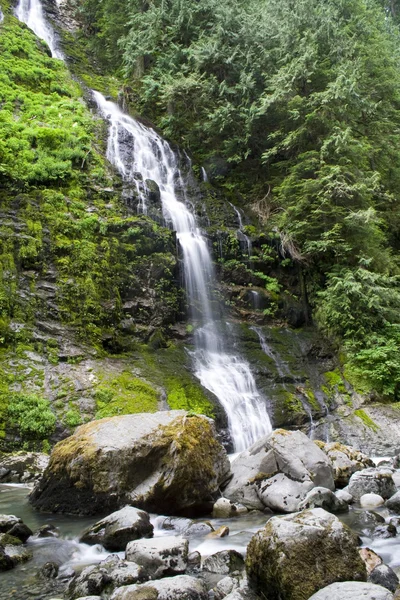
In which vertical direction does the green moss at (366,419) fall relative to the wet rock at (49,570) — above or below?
below

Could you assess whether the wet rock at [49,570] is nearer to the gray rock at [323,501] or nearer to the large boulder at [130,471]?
the large boulder at [130,471]

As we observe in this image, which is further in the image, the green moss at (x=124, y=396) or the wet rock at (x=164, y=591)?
the green moss at (x=124, y=396)

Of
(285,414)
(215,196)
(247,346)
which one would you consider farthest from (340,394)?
(215,196)

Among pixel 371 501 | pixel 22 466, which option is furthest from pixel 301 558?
pixel 22 466

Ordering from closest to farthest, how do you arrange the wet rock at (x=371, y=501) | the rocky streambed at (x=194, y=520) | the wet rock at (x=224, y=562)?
the rocky streambed at (x=194, y=520) < the wet rock at (x=224, y=562) < the wet rock at (x=371, y=501)

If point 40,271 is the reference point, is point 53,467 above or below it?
below

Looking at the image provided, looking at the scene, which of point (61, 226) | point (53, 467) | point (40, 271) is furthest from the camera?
point (61, 226)

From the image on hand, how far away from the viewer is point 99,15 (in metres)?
32.0

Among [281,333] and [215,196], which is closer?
[281,333]

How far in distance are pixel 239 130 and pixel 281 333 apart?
32.6ft

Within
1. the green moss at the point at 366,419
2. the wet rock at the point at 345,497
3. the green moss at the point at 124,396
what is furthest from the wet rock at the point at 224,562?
the green moss at the point at 366,419

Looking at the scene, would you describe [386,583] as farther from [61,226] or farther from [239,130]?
[239,130]

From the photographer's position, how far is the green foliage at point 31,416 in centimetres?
959

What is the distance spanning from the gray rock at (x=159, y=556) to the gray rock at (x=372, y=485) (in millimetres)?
3424
